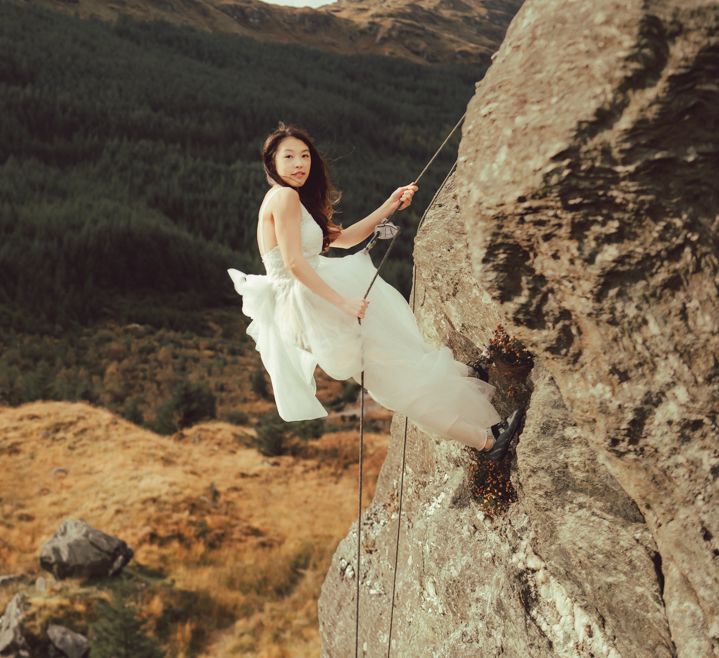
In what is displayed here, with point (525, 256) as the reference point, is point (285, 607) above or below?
below

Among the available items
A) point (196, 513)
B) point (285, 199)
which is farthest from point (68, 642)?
point (285, 199)

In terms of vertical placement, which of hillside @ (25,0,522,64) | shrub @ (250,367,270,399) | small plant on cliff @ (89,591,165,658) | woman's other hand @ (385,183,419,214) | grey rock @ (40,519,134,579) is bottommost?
shrub @ (250,367,270,399)

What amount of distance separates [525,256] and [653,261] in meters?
0.51

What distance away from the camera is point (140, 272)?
150ft

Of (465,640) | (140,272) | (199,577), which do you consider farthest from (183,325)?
(465,640)

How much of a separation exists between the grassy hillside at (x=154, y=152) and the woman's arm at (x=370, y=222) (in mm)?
21686

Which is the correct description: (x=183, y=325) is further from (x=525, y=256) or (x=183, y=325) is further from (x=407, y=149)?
(x=407, y=149)

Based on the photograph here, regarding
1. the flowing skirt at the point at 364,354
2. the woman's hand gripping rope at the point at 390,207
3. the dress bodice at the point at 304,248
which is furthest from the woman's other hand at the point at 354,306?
the dress bodice at the point at 304,248

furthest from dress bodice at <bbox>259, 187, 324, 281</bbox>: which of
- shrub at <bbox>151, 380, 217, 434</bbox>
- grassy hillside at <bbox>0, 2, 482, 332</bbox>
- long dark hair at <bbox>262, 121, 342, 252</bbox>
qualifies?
grassy hillside at <bbox>0, 2, 482, 332</bbox>

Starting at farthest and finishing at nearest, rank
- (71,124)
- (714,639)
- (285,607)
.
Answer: (71,124), (285,607), (714,639)

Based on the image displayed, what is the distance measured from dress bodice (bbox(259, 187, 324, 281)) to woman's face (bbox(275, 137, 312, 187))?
141 mm

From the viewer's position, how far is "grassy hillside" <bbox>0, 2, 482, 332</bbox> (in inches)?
1714

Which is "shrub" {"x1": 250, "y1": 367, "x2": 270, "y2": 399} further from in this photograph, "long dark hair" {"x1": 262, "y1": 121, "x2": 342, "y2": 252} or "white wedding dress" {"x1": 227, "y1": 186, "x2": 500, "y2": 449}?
"long dark hair" {"x1": 262, "y1": 121, "x2": 342, "y2": 252}

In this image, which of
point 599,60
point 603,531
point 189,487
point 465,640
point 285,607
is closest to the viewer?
point 599,60
